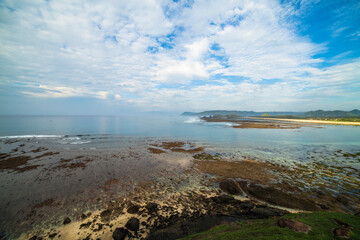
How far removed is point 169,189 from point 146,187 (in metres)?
2.28


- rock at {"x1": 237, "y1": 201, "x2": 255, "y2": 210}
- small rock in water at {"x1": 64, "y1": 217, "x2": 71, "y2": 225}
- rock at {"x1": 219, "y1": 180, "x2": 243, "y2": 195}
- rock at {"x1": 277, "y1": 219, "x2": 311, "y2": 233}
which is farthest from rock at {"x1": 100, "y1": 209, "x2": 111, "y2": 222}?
rock at {"x1": 277, "y1": 219, "x2": 311, "y2": 233}

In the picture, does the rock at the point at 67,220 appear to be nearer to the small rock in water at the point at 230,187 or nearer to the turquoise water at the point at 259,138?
the small rock in water at the point at 230,187

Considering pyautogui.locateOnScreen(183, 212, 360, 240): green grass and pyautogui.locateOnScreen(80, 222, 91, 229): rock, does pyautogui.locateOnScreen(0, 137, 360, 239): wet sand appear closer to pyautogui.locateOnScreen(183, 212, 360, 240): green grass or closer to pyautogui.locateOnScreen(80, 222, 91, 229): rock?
pyautogui.locateOnScreen(80, 222, 91, 229): rock

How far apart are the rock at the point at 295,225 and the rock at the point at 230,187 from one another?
6.05 meters

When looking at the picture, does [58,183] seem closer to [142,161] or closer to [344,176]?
[142,161]

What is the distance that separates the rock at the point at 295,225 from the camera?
537cm

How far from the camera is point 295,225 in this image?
18.3 ft

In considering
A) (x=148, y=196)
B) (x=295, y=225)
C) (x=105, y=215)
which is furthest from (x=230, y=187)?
(x=105, y=215)

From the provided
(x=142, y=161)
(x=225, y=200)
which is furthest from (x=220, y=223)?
(x=142, y=161)

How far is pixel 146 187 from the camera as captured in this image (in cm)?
1290

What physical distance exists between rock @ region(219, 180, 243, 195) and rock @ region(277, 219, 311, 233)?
238 inches

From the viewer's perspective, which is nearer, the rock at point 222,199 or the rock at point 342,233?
the rock at point 342,233

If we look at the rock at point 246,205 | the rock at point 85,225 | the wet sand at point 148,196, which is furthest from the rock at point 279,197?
the rock at point 85,225

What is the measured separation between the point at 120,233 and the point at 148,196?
12.8 ft
